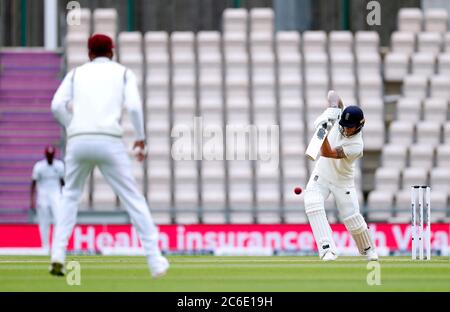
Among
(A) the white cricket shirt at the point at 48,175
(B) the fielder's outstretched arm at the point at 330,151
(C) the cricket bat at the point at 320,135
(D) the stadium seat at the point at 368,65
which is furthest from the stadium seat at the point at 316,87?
(B) the fielder's outstretched arm at the point at 330,151

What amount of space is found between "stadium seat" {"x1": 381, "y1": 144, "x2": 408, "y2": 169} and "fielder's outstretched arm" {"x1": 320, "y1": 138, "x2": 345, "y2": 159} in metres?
9.28

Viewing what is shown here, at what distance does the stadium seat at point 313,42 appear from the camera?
22.8m

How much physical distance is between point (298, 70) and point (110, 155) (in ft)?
42.7

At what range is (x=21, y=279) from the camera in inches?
420

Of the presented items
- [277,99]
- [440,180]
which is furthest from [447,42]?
[277,99]

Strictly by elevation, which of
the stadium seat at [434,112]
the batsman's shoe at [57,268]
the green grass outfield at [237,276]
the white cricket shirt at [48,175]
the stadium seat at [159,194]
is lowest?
the green grass outfield at [237,276]

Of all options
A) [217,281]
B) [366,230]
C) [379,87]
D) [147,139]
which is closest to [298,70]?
[379,87]

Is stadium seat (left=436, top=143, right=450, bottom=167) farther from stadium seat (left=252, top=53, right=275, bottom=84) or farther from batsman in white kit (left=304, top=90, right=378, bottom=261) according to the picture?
batsman in white kit (left=304, top=90, right=378, bottom=261)

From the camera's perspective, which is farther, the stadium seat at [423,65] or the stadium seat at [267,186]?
the stadium seat at [423,65]

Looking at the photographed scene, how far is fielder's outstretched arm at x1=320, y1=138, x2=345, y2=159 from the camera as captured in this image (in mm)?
12625

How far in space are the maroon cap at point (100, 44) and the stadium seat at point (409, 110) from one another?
12.8 m

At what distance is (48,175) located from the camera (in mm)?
20062

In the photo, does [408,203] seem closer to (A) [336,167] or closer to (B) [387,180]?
(B) [387,180]

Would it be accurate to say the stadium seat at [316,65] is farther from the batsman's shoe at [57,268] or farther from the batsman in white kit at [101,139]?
the batsman's shoe at [57,268]
